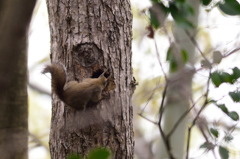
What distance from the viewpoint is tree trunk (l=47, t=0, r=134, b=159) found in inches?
72.6

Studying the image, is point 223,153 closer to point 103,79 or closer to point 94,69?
point 103,79

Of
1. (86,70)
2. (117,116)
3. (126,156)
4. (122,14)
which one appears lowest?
(126,156)

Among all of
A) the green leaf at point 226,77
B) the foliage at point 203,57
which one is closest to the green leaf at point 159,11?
the foliage at point 203,57

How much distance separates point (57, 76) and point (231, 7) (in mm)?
974

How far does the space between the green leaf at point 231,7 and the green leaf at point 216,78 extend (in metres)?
0.34

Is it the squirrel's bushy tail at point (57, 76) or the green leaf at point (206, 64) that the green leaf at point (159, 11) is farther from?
the squirrel's bushy tail at point (57, 76)

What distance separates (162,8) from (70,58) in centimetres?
86

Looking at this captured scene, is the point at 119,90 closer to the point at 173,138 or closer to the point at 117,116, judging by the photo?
the point at 117,116

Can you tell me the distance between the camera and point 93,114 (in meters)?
1.86

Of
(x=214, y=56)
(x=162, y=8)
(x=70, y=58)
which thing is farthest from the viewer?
(x=70, y=58)

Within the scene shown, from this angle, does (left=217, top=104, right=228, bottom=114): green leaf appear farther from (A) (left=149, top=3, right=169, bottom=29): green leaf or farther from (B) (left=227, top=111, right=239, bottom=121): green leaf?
(A) (left=149, top=3, right=169, bottom=29): green leaf

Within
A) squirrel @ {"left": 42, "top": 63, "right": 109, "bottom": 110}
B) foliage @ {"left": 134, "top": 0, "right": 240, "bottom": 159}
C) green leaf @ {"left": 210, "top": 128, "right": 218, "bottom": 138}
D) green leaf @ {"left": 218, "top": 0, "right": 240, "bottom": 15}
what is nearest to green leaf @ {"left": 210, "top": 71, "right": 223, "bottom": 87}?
foliage @ {"left": 134, "top": 0, "right": 240, "bottom": 159}

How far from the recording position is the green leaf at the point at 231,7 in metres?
1.18

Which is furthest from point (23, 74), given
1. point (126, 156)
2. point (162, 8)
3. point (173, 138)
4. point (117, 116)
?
point (173, 138)
